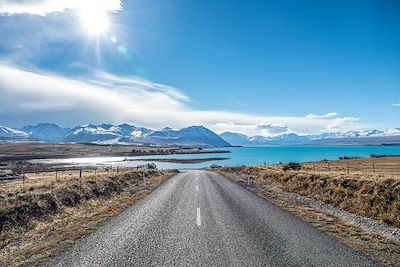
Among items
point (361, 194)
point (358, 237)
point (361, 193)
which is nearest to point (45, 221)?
point (358, 237)

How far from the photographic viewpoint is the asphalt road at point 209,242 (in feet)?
28.6

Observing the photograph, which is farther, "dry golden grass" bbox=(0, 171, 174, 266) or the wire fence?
the wire fence

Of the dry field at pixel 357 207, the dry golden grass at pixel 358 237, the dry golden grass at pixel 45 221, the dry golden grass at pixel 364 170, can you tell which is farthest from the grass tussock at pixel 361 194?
the dry golden grass at pixel 45 221

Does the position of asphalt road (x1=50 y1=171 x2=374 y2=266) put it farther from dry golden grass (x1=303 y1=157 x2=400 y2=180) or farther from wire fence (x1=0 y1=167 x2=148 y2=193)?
wire fence (x1=0 y1=167 x2=148 y2=193)

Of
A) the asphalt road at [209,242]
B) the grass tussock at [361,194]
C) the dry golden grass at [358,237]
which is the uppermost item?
the grass tussock at [361,194]

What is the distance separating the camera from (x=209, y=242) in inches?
415

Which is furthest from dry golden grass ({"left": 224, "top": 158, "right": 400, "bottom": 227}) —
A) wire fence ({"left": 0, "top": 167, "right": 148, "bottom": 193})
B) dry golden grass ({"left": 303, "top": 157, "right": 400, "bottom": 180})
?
wire fence ({"left": 0, "top": 167, "right": 148, "bottom": 193})

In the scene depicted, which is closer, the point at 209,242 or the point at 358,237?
the point at 209,242

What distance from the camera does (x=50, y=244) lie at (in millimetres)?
10625

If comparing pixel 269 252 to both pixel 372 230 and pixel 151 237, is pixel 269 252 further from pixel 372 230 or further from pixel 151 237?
pixel 372 230

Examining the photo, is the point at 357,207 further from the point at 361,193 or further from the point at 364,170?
the point at 364,170

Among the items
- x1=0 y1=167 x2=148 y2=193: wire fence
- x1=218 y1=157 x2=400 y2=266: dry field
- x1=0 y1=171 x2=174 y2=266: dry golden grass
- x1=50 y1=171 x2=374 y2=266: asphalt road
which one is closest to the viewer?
x1=50 y1=171 x2=374 y2=266: asphalt road

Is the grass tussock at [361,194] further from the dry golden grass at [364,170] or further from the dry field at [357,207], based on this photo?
the dry golden grass at [364,170]

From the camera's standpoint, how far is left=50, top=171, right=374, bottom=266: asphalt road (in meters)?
8.71
